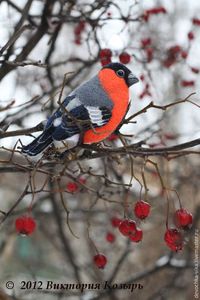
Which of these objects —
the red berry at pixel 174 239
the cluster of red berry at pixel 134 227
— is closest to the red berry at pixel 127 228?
the cluster of red berry at pixel 134 227

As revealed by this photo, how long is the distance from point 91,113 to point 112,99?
0.40 feet

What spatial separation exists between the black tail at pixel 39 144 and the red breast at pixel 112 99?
0.10m

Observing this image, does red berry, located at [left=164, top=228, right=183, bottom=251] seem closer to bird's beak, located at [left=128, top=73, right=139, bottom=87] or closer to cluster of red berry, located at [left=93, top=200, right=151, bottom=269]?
cluster of red berry, located at [left=93, top=200, right=151, bottom=269]

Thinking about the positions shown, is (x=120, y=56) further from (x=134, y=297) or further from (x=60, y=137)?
(x=134, y=297)

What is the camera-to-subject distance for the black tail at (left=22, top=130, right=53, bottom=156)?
1261 millimetres

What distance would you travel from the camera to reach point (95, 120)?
53.1 inches

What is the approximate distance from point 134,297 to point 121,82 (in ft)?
6.25

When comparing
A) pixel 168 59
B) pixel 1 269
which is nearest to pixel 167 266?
A: pixel 168 59

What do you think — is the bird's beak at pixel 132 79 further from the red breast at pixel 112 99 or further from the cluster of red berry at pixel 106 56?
the cluster of red berry at pixel 106 56

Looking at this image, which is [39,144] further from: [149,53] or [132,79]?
[149,53]

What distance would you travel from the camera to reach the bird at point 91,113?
128 cm

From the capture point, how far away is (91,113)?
137 centimetres

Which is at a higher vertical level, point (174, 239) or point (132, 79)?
point (132, 79)

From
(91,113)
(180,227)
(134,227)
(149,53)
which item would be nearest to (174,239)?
(180,227)
